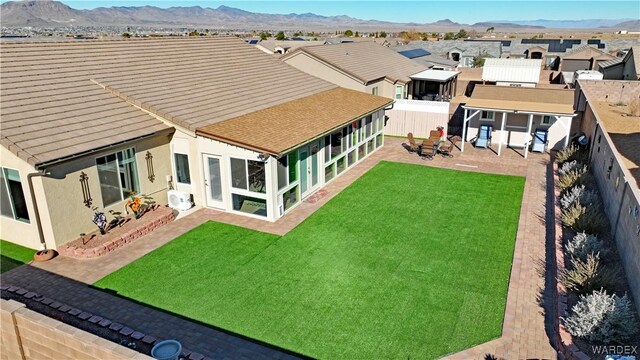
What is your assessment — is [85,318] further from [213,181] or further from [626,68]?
[626,68]

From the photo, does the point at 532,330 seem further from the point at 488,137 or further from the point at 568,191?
the point at 488,137

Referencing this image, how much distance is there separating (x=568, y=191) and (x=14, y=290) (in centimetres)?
1745

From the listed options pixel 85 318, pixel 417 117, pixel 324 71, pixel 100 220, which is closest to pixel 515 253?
pixel 85 318

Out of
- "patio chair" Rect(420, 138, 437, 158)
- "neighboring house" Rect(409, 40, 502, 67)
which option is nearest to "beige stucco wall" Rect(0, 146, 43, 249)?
"patio chair" Rect(420, 138, 437, 158)

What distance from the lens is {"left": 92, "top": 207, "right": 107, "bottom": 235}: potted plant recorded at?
41.9ft

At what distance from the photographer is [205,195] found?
609 inches

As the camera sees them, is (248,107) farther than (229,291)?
Yes

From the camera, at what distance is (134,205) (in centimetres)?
1388

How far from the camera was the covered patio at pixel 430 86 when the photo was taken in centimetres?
3128

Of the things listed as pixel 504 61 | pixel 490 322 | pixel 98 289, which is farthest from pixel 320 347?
pixel 504 61

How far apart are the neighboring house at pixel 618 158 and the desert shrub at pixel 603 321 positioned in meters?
1.08

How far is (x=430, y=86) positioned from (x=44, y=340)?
3132cm

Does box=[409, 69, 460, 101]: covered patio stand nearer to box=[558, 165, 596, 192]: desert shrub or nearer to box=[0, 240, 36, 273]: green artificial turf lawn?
box=[558, 165, 596, 192]: desert shrub

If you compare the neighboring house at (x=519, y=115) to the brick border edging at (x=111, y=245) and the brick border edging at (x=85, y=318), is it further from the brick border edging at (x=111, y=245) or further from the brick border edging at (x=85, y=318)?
the brick border edging at (x=85, y=318)
